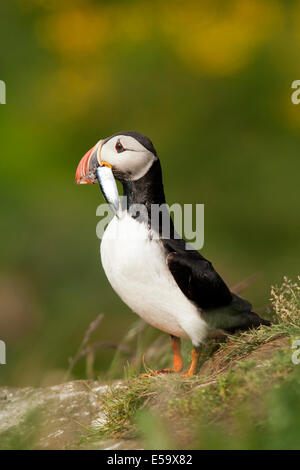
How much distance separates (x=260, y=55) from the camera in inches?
356

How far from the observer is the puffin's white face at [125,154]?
341 centimetres

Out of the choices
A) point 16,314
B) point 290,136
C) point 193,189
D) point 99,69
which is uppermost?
point 99,69

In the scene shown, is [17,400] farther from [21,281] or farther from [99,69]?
[99,69]

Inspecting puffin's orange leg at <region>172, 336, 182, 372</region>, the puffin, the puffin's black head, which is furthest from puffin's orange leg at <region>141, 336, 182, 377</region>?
the puffin's black head

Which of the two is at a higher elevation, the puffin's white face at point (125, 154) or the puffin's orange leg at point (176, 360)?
the puffin's white face at point (125, 154)

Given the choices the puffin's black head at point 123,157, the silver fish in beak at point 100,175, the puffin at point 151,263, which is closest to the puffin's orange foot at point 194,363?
the puffin at point 151,263

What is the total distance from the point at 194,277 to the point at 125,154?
0.69 meters

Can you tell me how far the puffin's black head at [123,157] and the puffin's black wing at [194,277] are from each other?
15.2 inches

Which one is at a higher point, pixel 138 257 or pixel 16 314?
pixel 138 257

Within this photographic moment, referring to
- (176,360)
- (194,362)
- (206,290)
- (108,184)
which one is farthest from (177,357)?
(108,184)

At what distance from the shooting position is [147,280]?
3.35 meters

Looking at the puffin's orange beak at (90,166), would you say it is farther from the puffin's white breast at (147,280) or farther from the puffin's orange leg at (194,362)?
the puffin's orange leg at (194,362)

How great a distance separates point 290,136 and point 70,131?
2.83 meters
